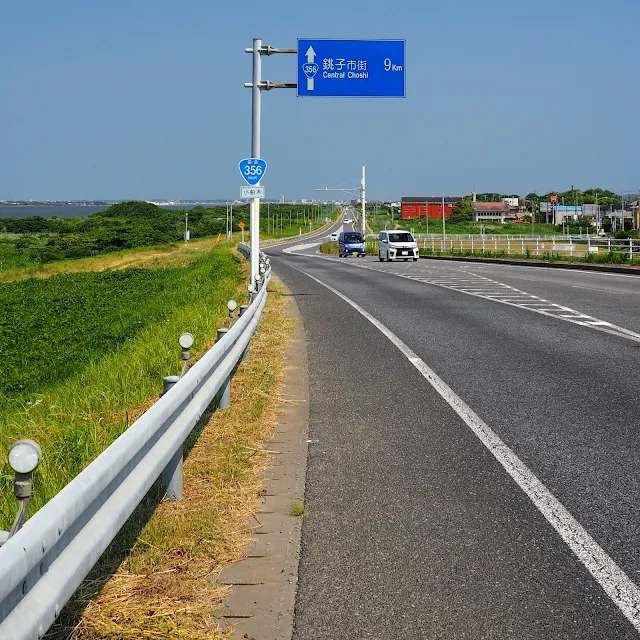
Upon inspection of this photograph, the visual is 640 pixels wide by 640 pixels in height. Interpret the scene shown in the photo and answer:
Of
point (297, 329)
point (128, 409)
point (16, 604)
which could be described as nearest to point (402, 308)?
point (297, 329)

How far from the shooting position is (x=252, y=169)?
20.7 m

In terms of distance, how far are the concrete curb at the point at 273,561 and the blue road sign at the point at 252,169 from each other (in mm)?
13792

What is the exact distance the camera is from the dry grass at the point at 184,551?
144 inches

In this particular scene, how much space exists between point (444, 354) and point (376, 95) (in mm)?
13847

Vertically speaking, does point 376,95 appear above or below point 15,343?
above

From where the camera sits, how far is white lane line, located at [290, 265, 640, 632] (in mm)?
4074

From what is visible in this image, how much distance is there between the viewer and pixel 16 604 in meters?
2.61

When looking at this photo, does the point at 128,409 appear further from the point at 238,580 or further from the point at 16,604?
the point at 16,604

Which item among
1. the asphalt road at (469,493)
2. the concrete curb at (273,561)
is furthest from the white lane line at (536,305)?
Answer: the concrete curb at (273,561)

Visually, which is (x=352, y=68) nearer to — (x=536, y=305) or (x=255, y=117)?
(x=255, y=117)

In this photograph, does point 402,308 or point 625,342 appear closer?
point 625,342

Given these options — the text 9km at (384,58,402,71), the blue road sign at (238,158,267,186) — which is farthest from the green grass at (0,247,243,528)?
the text 9km at (384,58,402,71)

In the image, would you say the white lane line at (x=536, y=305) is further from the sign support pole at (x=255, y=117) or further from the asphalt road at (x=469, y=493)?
the sign support pole at (x=255, y=117)

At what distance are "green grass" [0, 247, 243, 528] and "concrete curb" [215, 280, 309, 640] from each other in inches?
50.4
